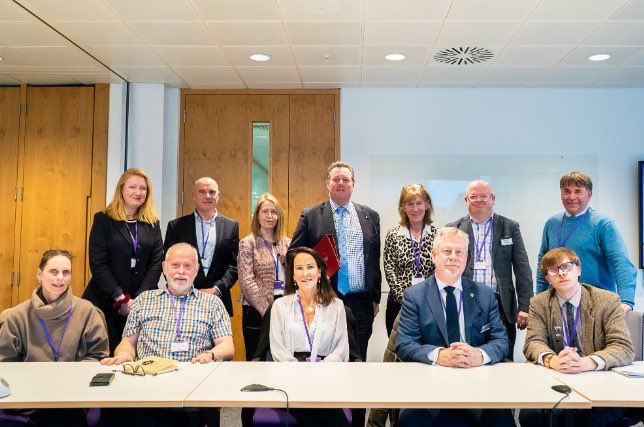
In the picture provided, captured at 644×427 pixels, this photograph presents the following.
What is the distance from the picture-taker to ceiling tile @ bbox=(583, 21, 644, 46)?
4.02 metres

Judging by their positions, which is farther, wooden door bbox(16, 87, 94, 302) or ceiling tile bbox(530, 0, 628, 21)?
wooden door bbox(16, 87, 94, 302)

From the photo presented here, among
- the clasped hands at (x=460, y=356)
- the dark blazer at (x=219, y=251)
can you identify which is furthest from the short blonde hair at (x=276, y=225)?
the clasped hands at (x=460, y=356)

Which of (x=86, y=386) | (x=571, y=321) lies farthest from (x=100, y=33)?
(x=571, y=321)

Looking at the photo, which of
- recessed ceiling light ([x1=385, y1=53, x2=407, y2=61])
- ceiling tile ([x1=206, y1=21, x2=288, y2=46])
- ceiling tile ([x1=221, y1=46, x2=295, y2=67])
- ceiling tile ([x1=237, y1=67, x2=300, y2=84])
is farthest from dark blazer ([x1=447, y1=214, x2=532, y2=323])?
ceiling tile ([x1=237, y1=67, x2=300, y2=84])

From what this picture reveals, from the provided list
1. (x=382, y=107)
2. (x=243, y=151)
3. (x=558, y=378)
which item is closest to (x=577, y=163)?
(x=382, y=107)

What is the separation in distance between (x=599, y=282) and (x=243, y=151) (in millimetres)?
3610

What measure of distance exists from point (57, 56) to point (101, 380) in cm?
354

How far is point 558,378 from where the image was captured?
243 centimetres

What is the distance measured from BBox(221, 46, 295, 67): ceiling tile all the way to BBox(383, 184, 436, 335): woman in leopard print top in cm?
168

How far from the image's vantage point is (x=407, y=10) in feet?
12.4

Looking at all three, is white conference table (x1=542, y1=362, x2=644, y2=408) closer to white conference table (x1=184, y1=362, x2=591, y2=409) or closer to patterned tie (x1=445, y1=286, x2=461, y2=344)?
white conference table (x1=184, y1=362, x2=591, y2=409)

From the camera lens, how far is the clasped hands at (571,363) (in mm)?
2520

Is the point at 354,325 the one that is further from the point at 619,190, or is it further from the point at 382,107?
the point at 619,190

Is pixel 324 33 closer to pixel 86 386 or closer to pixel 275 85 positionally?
pixel 275 85
